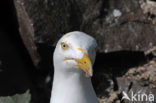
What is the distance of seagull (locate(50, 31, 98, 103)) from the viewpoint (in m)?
2.38

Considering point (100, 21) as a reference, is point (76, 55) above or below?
above

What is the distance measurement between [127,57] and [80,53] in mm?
2281

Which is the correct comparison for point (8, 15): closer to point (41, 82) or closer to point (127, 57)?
point (41, 82)

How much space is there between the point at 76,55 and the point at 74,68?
147 mm

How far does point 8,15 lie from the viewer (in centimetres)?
486

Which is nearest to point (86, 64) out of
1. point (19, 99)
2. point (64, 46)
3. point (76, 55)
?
point (76, 55)

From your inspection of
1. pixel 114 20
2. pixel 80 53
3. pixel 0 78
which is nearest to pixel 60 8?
pixel 114 20

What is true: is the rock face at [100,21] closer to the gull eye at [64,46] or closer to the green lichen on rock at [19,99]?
the green lichen on rock at [19,99]

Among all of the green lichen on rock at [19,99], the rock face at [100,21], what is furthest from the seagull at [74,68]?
the rock face at [100,21]

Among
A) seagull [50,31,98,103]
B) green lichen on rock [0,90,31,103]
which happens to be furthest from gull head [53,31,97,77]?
green lichen on rock [0,90,31,103]

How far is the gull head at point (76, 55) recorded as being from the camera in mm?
2352

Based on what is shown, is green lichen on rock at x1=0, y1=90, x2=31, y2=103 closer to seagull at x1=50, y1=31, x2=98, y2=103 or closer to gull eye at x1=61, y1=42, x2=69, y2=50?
seagull at x1=50, y1=31, x2=98, y2=103

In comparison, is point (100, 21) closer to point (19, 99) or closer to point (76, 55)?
point (19, 99)

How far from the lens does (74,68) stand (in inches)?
98.3
